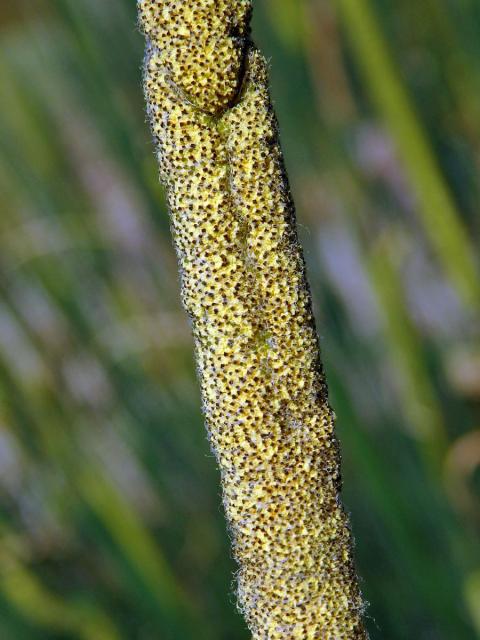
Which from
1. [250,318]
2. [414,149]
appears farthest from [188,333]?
[250,318]

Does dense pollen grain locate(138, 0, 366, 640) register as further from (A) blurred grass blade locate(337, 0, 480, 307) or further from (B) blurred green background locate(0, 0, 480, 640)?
(A) blurred grass blade locate(337, 0, 480, 307)

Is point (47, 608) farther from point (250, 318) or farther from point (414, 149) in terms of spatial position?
point (250, 318)

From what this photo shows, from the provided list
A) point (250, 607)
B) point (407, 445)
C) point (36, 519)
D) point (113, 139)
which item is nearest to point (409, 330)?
point (407, 445)

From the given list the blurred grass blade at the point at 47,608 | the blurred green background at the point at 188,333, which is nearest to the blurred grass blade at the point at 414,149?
the blurred green background at the point at 188,333

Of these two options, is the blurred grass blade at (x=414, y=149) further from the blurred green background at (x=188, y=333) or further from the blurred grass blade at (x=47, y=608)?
the blurred grass blade at (x=47, y=608)

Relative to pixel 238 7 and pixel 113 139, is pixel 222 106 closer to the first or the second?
pixel 238 7

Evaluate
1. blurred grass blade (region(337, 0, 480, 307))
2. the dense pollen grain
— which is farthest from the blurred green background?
the dense pollen grain
